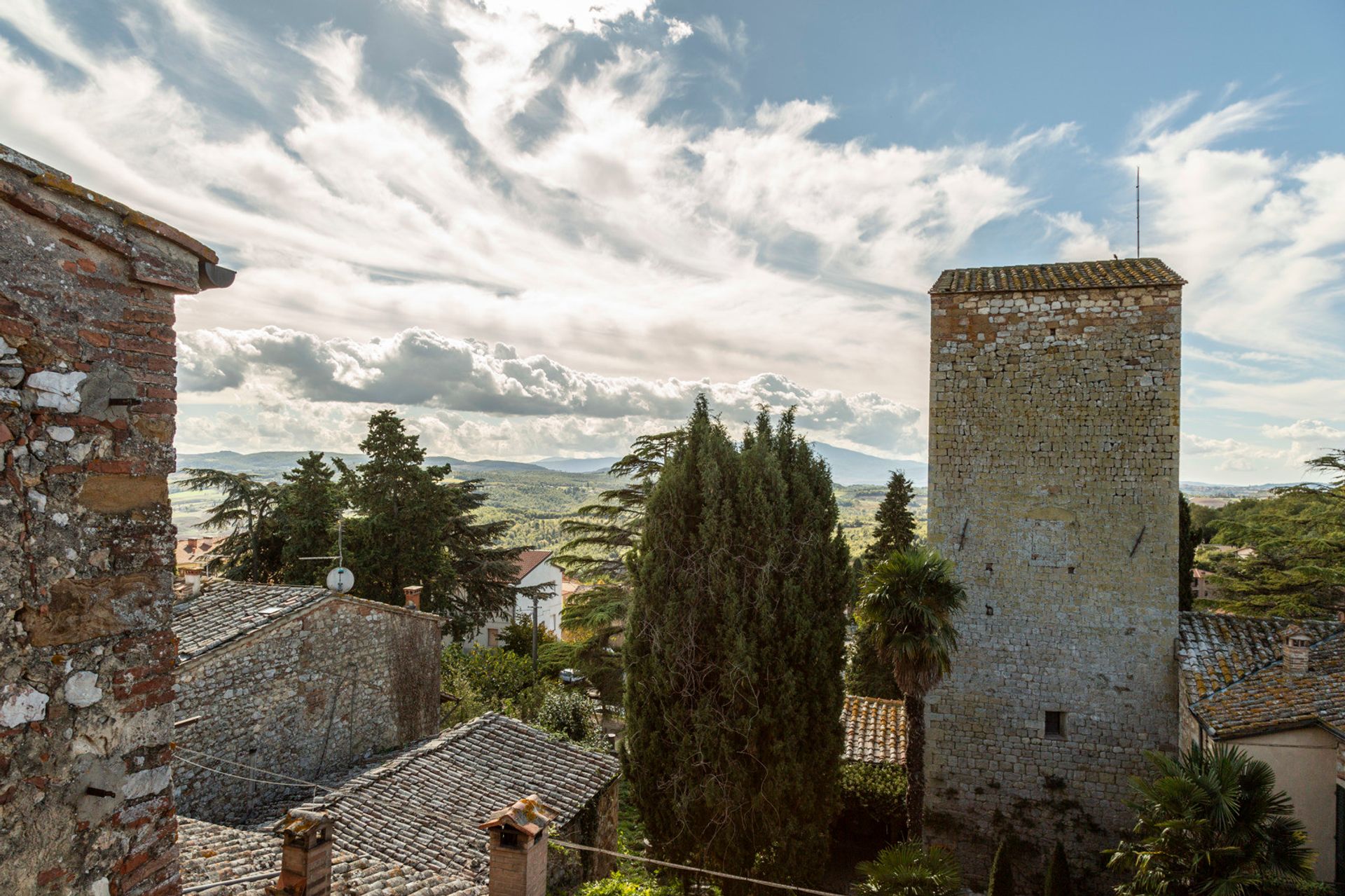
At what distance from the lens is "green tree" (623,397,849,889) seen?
33.3 feet

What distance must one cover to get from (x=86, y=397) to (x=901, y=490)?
2444cm

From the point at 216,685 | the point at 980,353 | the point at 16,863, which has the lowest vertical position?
the point at 216,685

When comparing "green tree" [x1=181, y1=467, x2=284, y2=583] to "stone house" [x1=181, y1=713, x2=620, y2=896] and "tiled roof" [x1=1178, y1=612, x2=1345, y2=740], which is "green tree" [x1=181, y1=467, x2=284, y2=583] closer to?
"stone house" [x1=181, y1=713, x2=620, y2=896]

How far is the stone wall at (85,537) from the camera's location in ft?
9.41

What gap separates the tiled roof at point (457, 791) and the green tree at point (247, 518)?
1513 cm

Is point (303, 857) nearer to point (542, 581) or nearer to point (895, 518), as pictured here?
point (895, 518)

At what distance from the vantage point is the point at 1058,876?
1155cm

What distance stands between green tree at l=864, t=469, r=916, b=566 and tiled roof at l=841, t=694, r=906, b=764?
7730 millimetres

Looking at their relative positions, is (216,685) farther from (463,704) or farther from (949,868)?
(949,868)

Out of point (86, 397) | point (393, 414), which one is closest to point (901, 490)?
point (393, 414)

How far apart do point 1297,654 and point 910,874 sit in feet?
24.5

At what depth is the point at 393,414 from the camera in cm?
2392

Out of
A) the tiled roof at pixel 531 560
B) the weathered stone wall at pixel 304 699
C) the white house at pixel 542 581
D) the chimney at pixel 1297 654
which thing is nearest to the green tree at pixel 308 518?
the weathered stone wall at pixel 304 699

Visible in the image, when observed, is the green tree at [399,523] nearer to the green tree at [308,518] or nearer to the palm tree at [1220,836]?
the green tree at [308,518]
